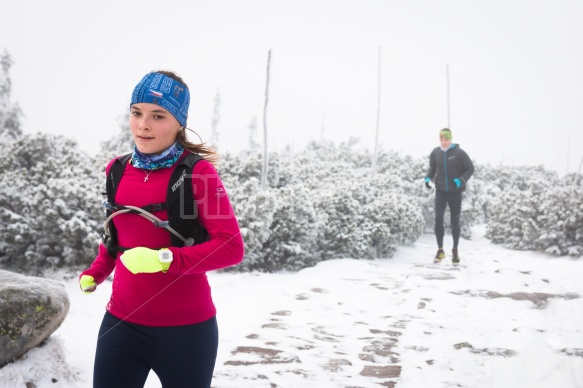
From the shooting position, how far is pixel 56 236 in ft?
24.7

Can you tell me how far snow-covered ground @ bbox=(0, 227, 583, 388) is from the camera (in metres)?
3.28

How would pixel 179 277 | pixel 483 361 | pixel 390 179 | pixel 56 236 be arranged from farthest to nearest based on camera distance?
1. pixel 390 179
2. pixel 56 236
3. pixel 483 361
4. pixel 179 277

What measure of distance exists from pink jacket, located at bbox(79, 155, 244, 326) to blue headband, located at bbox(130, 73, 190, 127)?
28cm

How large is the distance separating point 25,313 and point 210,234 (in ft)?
7.07

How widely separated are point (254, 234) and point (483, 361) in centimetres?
481

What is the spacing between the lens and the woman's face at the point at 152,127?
179cm

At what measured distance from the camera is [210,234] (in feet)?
5.57

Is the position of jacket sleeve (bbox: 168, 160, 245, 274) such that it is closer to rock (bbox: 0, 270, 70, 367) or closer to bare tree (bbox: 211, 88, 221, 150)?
rock (bbox: 0, 270, 70, 367)

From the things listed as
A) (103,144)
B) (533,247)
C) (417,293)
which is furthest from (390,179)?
(103,144)

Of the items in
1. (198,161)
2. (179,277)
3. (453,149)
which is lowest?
(179,277)

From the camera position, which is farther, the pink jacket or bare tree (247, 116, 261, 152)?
bare tree (247, 116, 261, 152)

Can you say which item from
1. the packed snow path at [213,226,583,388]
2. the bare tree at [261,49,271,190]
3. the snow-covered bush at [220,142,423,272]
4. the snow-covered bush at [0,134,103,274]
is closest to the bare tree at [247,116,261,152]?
the bare tree at [261,49,271,190]

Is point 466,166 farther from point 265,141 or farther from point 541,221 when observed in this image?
point 265,141

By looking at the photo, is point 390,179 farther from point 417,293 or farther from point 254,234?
point 417,293
